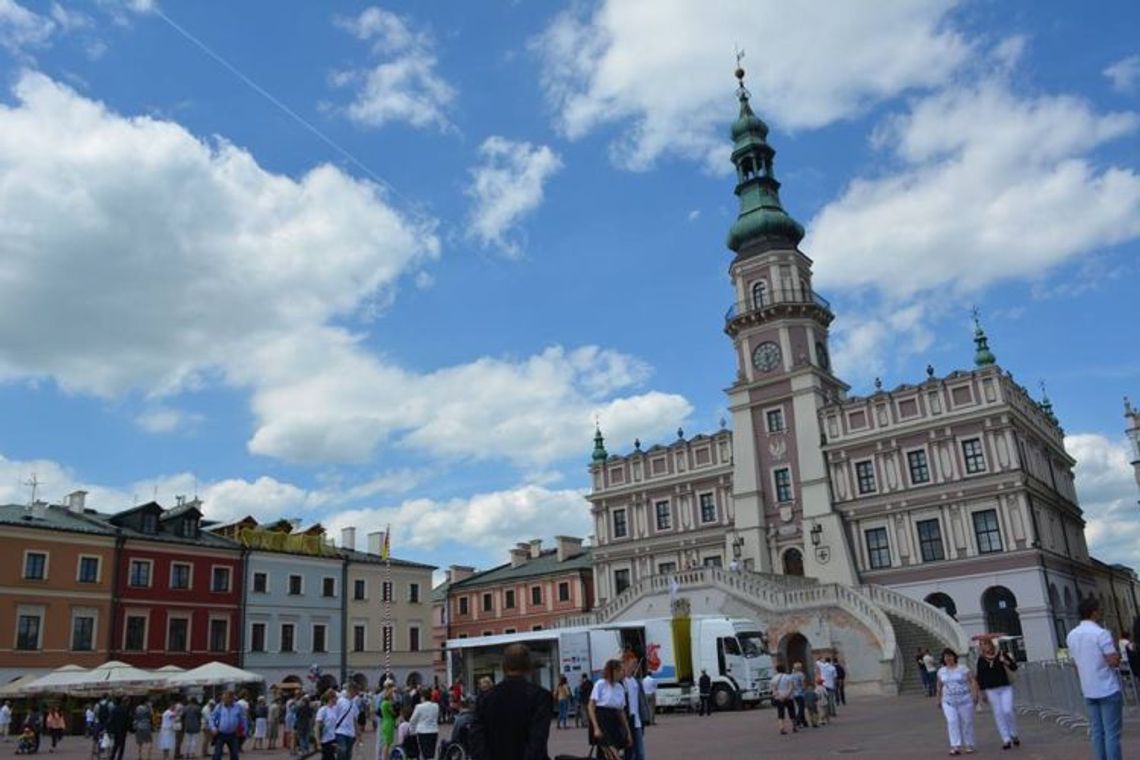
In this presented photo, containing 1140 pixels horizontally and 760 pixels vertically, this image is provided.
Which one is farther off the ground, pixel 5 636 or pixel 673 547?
pixel 673 547

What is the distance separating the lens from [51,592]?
44281 millimetres

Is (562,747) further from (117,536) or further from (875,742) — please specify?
(117,536)

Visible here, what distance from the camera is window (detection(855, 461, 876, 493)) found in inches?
1861

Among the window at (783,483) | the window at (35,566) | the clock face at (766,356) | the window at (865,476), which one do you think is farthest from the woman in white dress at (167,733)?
the clock face at (766,356)

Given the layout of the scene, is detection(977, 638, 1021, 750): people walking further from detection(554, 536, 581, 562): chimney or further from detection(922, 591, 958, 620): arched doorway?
detection(554, 536, 581, 562): chimney

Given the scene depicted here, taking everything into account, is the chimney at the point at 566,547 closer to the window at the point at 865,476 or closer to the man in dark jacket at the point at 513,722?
the window at the point at 865,476

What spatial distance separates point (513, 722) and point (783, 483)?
45070 mm

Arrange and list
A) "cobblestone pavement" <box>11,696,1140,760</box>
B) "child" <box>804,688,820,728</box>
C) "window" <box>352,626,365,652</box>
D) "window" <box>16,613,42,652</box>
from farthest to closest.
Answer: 1. "window" <box>352,626,365,652</box>
2. "window" <box>16,613,42,652</box>
3. "child" <box>804,688,820,728</box>
4. "cobblestone pavement" <box>11,696,1140,760</box>

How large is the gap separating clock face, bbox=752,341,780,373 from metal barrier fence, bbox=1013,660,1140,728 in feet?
96.0

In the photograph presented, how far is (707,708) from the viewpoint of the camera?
100 feet

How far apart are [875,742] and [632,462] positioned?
3971 centimetres

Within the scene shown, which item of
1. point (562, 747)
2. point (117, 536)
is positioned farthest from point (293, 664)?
point (562, 747)

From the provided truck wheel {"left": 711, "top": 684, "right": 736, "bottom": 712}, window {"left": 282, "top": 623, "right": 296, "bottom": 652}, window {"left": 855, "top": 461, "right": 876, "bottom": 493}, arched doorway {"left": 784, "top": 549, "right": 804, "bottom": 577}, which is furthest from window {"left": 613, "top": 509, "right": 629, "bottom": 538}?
truck wheel {"left": 711, "top": 684, "right": 736, "bottom": 712}

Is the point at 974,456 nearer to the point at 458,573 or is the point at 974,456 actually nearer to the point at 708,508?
the point at 708,508
